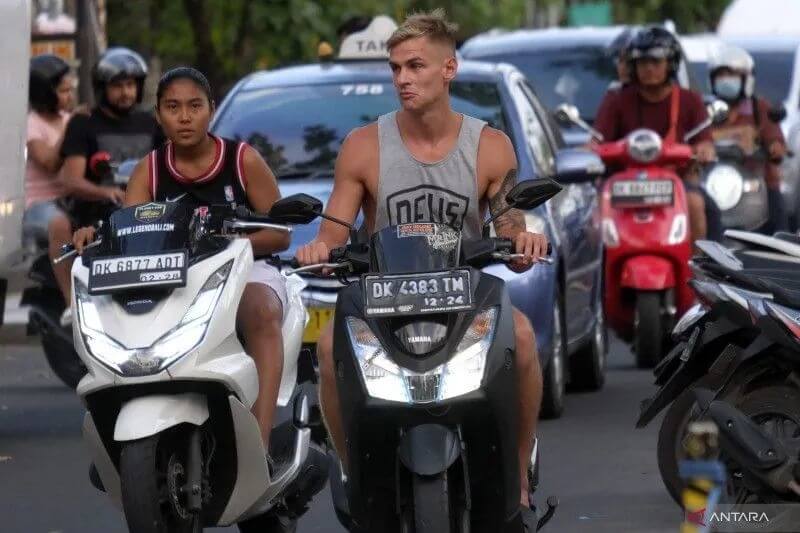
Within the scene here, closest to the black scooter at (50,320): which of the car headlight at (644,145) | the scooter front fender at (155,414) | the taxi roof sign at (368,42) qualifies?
the taxi roof sign at (368,42)

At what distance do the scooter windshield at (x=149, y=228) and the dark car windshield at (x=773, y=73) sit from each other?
13767mm

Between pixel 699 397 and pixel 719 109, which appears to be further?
pixel 719 109

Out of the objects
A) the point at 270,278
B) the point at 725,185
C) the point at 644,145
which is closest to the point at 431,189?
the point at 270,278

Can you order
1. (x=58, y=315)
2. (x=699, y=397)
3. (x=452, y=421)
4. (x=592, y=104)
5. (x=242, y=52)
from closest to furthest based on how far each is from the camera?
(x=452, y=421) → (x=699, y=397) → (x=58, y=315) → (x=592, y=104) → (x=242, y=52)

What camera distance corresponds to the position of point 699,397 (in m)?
7.39

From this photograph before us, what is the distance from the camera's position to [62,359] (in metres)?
12.9

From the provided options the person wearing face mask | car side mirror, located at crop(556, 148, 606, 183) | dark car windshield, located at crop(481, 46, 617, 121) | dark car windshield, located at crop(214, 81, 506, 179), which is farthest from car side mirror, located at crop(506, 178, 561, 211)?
dark car windshield, located at crop(481, 46, 617, 121)

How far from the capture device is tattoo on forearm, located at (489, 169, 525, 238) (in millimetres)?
7047

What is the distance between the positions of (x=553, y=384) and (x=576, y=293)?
3.28ft

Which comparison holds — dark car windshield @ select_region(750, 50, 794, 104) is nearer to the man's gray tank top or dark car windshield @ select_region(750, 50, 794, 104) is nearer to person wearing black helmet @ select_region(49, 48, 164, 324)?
person wearing black helmet @ select_region(49, 48, 164, 324)

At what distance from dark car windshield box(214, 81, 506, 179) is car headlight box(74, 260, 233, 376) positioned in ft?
14.0

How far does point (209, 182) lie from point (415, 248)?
5.02ft

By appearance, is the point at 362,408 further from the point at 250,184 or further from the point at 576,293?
the point at 576,293

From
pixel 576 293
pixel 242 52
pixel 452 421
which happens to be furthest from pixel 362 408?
pixel 242 52
